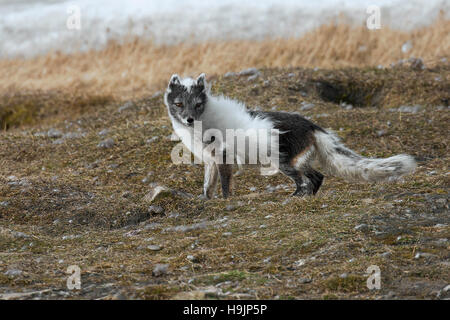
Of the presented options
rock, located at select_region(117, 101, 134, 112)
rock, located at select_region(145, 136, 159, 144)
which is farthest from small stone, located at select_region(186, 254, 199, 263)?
rock, located at select_region(117, 101, 134, 112)

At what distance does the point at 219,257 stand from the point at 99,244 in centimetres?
143

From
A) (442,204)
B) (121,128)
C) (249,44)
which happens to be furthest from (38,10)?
(442,204)

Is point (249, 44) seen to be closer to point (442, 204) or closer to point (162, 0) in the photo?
point (162, 0)

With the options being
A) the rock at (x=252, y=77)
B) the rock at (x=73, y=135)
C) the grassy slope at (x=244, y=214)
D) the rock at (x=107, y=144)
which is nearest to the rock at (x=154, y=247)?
the grassy slope at (x=244, y=214)

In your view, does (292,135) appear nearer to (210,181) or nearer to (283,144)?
(283,144)

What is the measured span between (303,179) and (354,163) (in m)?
0.62

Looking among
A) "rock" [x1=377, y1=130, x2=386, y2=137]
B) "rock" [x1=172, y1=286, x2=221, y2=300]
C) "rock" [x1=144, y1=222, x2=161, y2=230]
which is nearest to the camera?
"rock" [x1=172, y1=286, x2=221, y2=300]

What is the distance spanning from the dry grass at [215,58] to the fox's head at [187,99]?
20.7 ft

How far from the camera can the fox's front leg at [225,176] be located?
717 cm

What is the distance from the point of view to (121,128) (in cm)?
1045

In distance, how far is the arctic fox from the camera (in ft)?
22.3

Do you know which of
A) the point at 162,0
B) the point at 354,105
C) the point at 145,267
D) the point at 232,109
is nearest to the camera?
the point at 145,267

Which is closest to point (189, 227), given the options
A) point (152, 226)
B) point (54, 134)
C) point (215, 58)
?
point (152, 226)

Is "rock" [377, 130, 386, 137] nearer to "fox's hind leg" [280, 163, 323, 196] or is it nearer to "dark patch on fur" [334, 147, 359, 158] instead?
"dark patch on fur" [334, 147, 359, 158]
